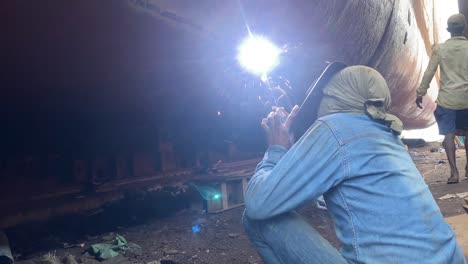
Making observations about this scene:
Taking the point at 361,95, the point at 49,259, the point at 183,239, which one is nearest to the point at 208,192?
the point at 183,239

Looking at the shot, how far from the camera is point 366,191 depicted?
1184 mm

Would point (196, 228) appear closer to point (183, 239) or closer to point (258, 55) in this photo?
point (183, 239)

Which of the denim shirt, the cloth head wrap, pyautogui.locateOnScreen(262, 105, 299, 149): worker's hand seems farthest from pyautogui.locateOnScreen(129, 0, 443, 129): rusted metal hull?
the denim shirt

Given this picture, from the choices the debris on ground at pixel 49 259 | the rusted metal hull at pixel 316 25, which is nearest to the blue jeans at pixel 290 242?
the rusted metal hull at pixel 316 25

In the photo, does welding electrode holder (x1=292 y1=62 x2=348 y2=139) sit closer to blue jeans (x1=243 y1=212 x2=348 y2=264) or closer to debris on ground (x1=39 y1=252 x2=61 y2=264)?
blue jeans (x1=243 y1=212 x2=348 y2=264)

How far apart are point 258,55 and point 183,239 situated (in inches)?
58.9

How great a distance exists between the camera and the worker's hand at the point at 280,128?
1637mm

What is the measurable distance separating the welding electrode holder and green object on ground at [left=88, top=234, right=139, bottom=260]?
5.06ft

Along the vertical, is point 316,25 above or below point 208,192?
above

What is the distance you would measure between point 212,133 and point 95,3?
2727 mm

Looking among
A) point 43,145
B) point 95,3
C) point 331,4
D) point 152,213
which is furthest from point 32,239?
point 331,4

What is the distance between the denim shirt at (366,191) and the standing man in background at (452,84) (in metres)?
2.93

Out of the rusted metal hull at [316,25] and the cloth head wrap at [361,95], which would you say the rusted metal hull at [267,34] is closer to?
the rusted metal hull at [316,25]

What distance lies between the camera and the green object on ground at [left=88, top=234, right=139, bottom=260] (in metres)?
2.38
